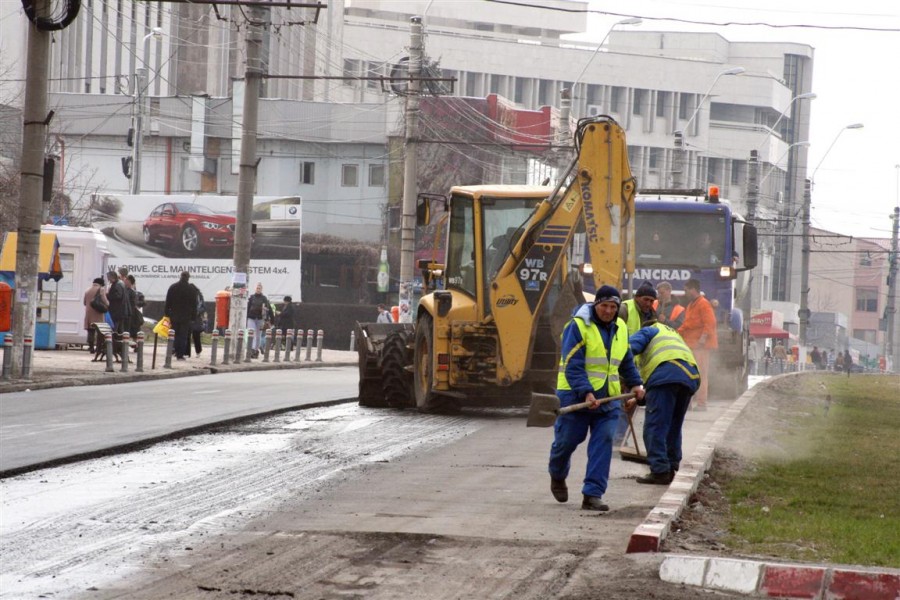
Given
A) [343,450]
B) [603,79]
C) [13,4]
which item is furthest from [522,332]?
[603,79]

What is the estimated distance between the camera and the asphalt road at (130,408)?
14.1 metres

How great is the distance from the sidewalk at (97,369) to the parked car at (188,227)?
18.4 m

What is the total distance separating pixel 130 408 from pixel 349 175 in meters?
49.8

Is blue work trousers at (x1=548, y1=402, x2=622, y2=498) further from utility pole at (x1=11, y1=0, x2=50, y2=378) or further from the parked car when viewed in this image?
the parked car

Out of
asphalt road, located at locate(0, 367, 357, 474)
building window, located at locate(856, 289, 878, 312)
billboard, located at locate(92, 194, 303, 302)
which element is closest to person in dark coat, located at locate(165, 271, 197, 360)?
asphalt road, located at locate(0, 367, 357, 474)

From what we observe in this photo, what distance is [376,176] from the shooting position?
221 feet

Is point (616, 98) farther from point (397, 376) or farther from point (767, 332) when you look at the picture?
point (397, 376)

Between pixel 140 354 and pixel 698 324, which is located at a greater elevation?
pixel 698 324

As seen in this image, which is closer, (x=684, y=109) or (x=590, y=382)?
(x=590, y=382)

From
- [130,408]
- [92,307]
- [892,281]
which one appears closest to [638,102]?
[892,281]

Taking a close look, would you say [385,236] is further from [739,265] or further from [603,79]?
[739,265]

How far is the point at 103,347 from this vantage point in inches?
1164

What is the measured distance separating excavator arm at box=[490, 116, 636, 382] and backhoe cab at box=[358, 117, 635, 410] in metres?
0.01

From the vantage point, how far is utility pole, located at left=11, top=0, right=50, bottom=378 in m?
22.7
